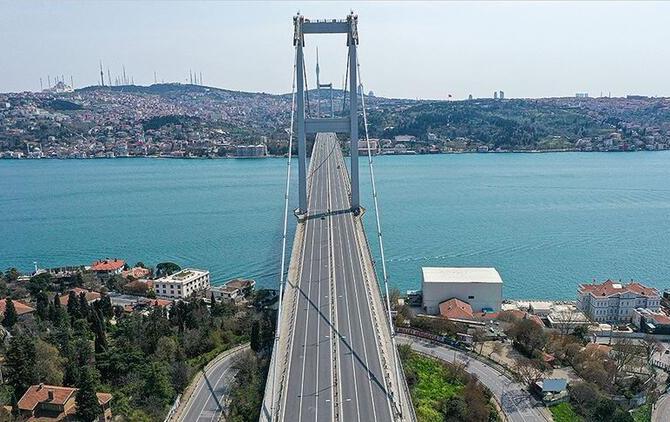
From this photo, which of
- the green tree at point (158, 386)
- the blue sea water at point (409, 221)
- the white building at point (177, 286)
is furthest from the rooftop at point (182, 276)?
the green tree at point (158, 386)

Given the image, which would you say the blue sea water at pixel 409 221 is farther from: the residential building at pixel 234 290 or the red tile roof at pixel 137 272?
the red tile roof at pixel 137 272

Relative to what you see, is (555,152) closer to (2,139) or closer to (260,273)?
(260,273)

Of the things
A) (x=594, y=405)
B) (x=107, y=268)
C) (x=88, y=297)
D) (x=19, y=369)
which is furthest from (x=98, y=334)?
(x=594, y=405)

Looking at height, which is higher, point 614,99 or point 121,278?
point 614,99

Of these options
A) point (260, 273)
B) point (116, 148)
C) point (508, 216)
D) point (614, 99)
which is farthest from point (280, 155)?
point (614, 99)

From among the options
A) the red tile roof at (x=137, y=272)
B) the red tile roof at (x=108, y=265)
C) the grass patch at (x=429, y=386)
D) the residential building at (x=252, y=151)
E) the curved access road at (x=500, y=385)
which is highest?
the residential building at (x=252, y=151)

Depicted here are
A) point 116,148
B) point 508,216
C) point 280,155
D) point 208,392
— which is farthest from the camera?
point 116,148

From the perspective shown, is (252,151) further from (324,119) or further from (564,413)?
(564,413)
